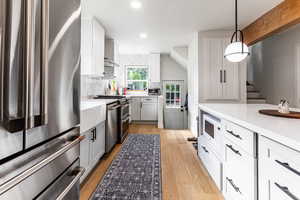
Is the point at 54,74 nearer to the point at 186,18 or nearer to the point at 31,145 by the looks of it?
the point at 31,145

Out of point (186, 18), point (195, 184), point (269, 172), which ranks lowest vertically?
point (195, 184)

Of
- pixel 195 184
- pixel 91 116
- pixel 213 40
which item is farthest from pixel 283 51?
pixel 91 116

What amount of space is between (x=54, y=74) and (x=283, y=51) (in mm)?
5077

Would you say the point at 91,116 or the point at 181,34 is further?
the point at 181,34

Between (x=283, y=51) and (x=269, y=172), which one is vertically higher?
(x=283, y=51)

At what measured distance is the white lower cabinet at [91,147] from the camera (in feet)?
6.48

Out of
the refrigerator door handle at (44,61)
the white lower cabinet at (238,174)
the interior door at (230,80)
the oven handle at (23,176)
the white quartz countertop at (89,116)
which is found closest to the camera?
the oven handle at (23,176)

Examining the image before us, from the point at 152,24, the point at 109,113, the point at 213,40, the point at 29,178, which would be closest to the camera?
the point at 29,178

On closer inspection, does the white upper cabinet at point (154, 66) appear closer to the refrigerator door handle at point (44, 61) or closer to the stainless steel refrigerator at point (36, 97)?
the stainless steel refrigerator at point (36, 97)

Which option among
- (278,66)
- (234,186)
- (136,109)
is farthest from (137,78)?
(234,186)

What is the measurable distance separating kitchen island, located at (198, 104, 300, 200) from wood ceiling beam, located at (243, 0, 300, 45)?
197cm

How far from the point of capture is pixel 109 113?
9.67 ft

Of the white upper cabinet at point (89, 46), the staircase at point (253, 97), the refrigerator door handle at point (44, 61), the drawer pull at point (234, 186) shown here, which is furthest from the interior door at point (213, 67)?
the refrigerator door handle at point (44, 61)

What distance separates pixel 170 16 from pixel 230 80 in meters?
2.03
